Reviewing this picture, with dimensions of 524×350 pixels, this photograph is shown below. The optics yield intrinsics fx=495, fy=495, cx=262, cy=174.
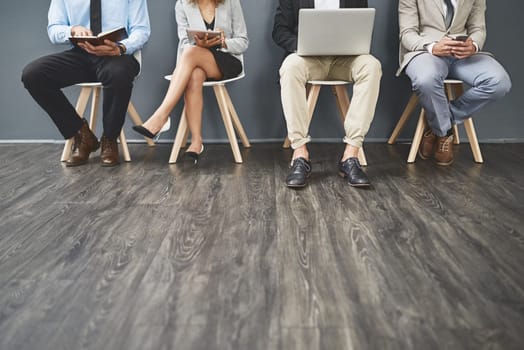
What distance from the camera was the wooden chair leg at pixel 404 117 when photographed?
2619mm

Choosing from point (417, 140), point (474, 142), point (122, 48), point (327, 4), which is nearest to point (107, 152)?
point (122, 48)

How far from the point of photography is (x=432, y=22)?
2439 mm

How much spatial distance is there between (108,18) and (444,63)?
5.48ft

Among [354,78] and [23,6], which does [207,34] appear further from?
[23,6]

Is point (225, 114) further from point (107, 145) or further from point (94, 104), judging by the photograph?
point (94, 104)

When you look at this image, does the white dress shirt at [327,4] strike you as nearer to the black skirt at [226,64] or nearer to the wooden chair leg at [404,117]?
the black skirt at [226,64]

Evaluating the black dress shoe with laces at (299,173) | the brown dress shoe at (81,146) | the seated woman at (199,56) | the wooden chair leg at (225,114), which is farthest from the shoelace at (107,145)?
the black dress shoe with laces at (299,173)

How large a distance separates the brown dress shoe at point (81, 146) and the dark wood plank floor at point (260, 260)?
0.13 metres

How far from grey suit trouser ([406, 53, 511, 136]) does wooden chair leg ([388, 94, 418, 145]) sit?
0.77ft

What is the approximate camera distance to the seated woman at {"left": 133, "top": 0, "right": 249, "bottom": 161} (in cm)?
238

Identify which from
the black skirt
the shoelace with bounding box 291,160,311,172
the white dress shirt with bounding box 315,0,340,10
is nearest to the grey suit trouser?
the white dress shirt with bounding box 315,0,340,10

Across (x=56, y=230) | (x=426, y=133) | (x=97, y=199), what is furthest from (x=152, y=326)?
(x=426, y=133)

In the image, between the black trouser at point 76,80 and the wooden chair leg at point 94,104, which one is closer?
the black trouser at point 76,80

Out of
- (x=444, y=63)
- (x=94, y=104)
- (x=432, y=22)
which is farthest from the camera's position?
(x=94, y=104)
